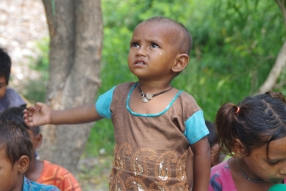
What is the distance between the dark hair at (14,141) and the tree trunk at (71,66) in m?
1.68

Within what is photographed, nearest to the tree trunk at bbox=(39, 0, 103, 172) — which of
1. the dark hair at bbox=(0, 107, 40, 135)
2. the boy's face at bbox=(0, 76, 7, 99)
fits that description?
the boy's face at bbox=(0, 76, 7, 99)

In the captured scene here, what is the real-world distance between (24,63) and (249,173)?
247 inches

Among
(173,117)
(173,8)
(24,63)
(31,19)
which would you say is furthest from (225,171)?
(31,19)

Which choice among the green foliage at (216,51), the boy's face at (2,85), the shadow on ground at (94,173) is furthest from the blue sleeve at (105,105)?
the shadow on ground at (94,173)

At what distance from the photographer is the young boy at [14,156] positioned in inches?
91.3

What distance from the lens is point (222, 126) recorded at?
237 cm

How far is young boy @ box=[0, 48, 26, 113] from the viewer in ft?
11.1

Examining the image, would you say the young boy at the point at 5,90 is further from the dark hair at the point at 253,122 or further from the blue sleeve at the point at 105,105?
the dark hair at the point at 253,122

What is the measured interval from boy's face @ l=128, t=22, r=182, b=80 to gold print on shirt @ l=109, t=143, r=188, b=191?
1.14 ft

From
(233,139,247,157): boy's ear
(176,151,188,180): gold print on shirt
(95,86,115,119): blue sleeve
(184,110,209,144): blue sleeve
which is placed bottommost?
(176,151,188,180): gold print on shirt

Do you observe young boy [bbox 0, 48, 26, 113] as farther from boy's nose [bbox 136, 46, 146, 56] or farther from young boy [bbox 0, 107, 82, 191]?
boy's nose [bbox 136, 46, 146, 56]

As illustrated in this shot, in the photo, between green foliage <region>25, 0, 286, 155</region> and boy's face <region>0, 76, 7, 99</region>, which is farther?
green foliage <region>25, 0, 286, 155</region>

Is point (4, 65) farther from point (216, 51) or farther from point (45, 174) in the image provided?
point (216, 51)

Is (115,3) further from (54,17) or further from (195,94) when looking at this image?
(54,17)
